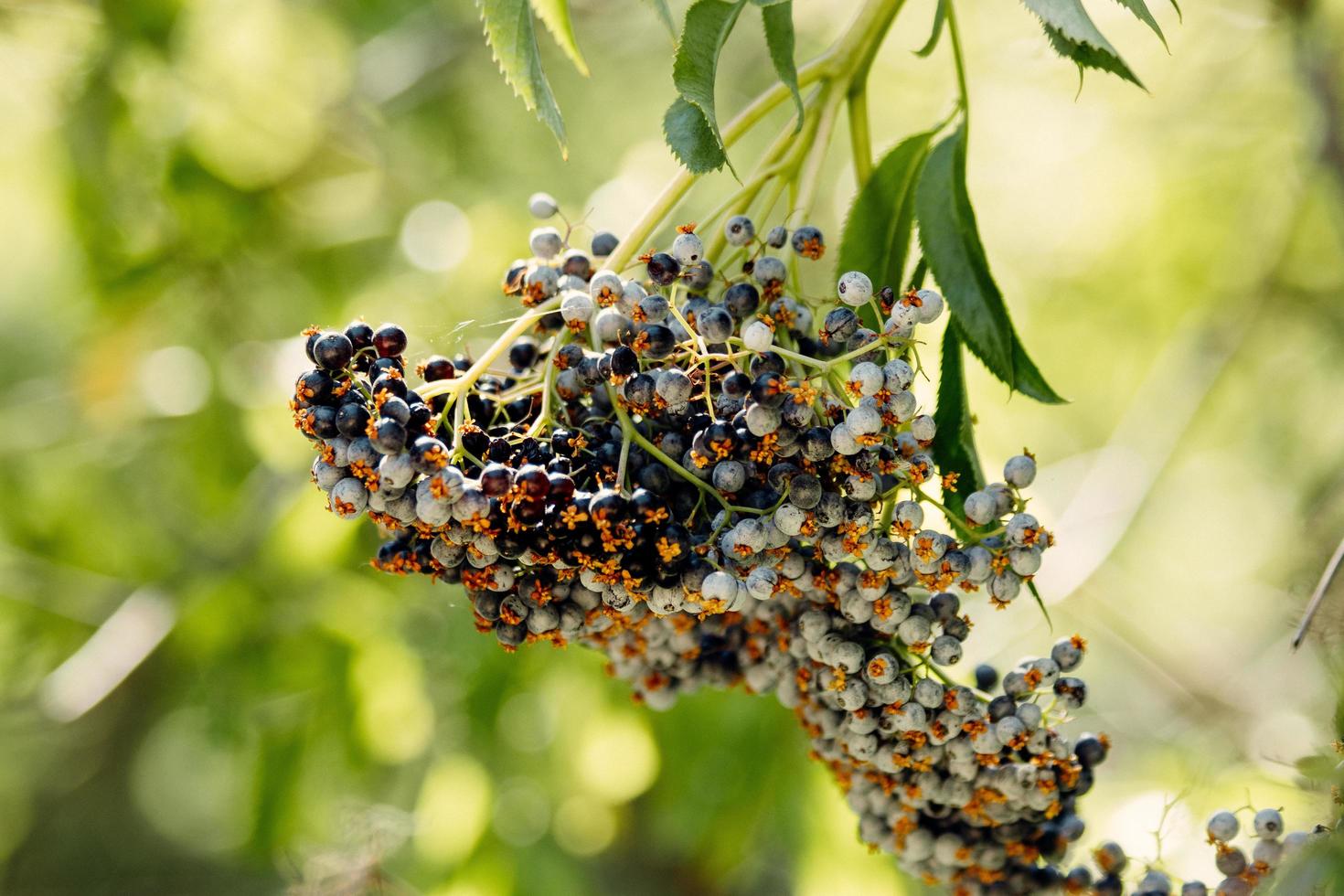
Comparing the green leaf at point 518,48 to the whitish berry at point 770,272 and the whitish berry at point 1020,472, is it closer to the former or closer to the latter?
the whitish berry at point 770,272

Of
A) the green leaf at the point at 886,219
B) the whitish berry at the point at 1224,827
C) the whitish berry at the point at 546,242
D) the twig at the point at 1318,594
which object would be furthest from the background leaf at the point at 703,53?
the whitish berry at the point at 1224,827

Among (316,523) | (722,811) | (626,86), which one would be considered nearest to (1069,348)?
(626,86)

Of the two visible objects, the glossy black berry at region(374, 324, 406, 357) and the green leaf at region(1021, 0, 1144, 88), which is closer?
the green leaf at region(1021, 0, 1144, 88)

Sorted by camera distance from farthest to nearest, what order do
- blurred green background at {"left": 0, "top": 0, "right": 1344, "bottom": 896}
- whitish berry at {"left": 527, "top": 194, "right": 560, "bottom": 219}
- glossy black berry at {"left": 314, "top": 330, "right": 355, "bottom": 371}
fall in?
blurred green background at {"left": 0, "top": 0, "right": 1344, "bottom": 896} < whitish berry at {"left": 527, "top": 194, "right": 560, "bottom": 219} < glossy black berry at {"left": 314, "top": 330, "right": 355, "bottom": 371}

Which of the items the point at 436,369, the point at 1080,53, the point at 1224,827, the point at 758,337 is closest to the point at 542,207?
the point at 436,369

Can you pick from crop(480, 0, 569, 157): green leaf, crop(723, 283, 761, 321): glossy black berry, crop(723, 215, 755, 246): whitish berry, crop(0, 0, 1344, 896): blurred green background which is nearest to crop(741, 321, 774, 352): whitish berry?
crop(723, 283, 761, 321): glossy black berry

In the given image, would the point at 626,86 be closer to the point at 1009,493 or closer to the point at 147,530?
the point at 147,530

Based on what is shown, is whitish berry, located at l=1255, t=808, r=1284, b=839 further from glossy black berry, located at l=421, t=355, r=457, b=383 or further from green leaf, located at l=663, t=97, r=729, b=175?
glossy black berry, located at l=421, t=355, r=457, b=383
